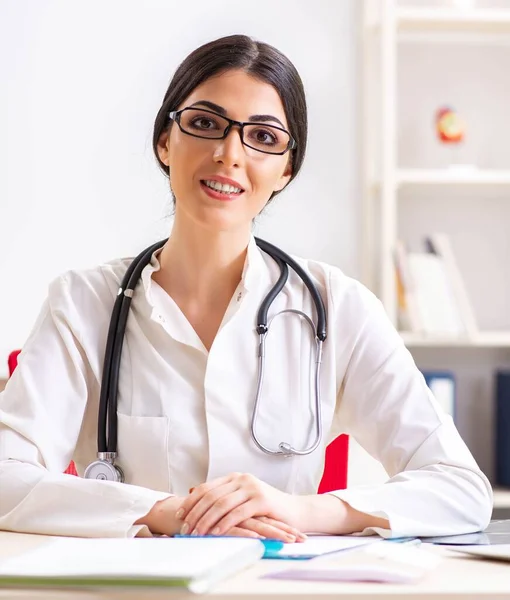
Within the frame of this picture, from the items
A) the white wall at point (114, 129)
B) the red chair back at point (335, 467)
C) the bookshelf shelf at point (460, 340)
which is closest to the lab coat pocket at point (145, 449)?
the red chair back at point (335, 467)

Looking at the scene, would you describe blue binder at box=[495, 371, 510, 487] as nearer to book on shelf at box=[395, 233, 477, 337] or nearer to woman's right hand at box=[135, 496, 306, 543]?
book on shelf at box=[395, 233, 477, 337]

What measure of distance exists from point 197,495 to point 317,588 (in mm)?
363

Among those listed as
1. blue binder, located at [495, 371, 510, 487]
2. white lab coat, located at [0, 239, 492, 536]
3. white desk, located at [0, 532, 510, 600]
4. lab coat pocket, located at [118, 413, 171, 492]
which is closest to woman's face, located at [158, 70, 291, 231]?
white lab coat, located at [0, 239, 492, 536]

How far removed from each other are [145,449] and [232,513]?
0.36m

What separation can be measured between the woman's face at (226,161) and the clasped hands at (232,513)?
50 cm

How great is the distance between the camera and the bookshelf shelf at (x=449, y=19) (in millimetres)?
2816

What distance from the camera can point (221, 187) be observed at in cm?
152

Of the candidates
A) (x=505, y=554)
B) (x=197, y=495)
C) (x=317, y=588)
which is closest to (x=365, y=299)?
(x=197, y=495)

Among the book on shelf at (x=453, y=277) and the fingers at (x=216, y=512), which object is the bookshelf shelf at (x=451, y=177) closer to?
the book on shelf at (x=453, y=277)

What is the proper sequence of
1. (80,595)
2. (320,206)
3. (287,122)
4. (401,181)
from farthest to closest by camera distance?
(320,206), (401,181), (287,122), (80,595)

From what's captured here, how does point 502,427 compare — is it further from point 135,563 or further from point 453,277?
point 135,563

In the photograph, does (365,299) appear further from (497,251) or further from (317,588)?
(497,251)

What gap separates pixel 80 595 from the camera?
2.68ft

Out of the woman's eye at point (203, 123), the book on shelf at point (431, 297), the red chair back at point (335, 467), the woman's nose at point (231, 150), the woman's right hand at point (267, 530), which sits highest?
the woman's eye at point (203, 123)
